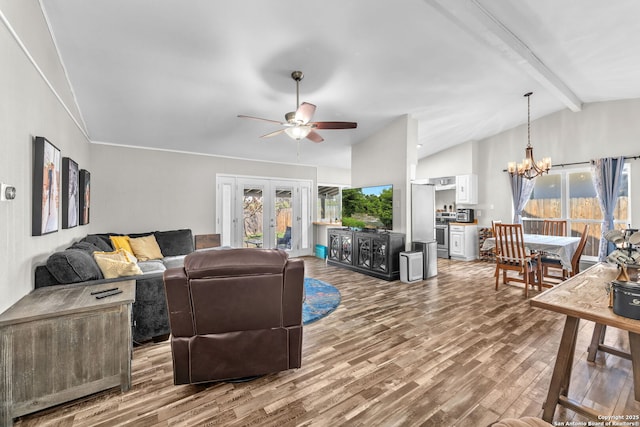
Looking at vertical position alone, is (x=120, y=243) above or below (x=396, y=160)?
below

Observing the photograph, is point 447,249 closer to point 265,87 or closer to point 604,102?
point 604,102

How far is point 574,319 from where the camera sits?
1.62 metres

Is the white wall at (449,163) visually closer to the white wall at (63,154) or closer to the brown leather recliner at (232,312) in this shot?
the white wall at (63,154)

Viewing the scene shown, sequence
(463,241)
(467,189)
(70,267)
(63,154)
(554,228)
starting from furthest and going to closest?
(467,189), (463,241), (554,228), (63,154), (70,267)

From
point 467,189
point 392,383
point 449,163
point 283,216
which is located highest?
point 449,163

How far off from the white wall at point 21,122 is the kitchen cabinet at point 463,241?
7.13 meters

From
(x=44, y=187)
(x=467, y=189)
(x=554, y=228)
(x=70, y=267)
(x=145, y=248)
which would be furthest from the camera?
(x=467, y=189)

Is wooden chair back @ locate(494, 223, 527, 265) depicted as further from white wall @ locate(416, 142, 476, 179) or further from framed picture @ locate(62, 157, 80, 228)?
framed picture @ locate(62, 157, 80, 228)

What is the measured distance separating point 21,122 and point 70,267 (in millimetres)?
1151

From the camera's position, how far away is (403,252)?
491 cm

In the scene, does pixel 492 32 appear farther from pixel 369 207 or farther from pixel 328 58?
pixel 369 207

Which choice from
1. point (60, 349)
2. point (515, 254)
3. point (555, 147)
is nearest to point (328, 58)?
point (60, 349)

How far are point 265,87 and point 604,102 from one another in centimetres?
619

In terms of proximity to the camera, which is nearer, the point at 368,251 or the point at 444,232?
the point at 368,251
